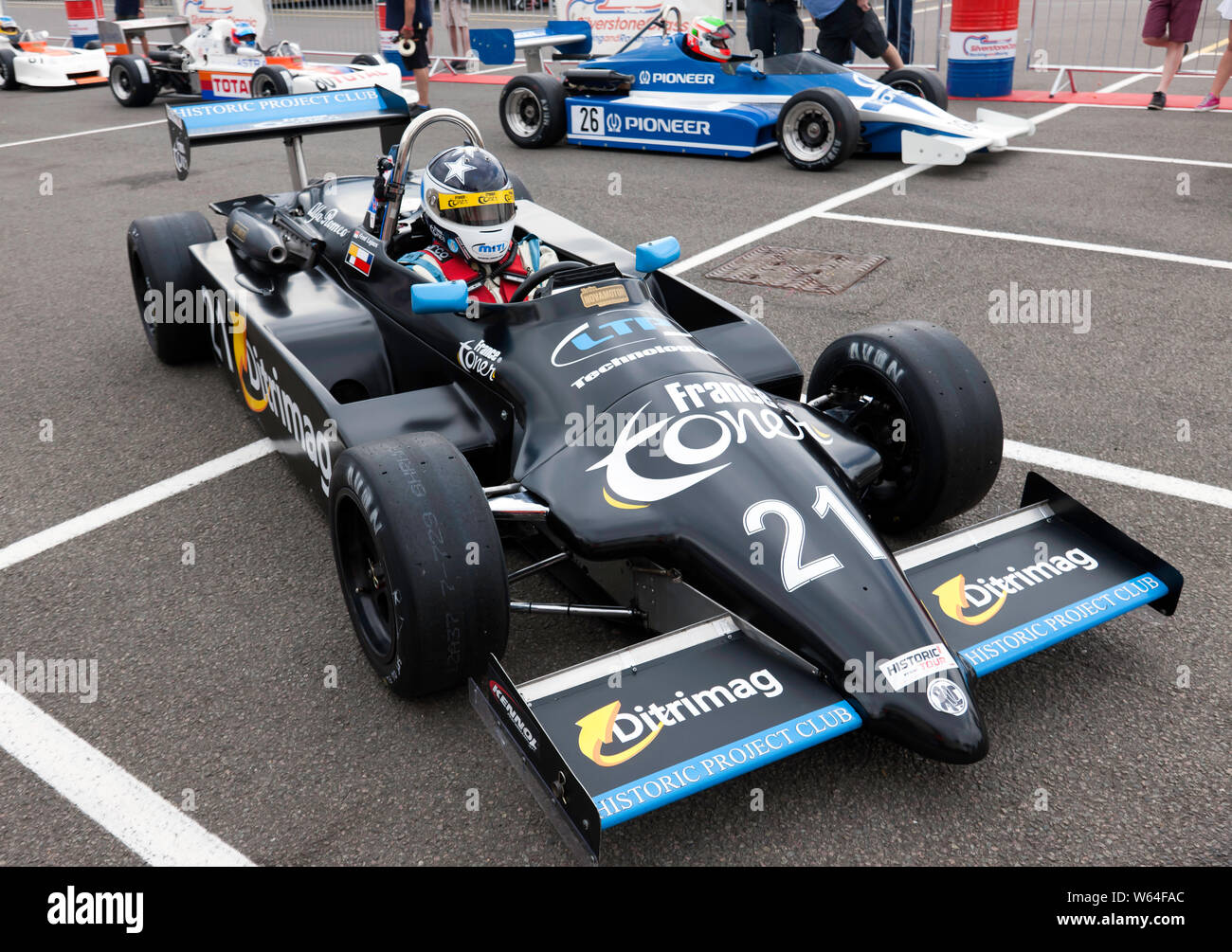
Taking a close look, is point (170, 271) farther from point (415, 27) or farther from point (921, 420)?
point (415, 27)

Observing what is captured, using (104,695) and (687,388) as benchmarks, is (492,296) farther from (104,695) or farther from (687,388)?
(104,695)

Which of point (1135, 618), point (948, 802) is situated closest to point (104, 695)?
point (948, 802)

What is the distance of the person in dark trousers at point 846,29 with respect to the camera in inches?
393

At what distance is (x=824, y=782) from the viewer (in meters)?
2.74

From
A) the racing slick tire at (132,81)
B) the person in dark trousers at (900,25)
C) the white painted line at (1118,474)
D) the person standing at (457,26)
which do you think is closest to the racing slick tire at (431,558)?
the white painted line at (1118,474)

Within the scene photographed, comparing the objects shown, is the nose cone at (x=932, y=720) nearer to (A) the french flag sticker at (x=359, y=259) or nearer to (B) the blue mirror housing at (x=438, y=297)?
(B) the blue mirror housing at (x=438, y=297)

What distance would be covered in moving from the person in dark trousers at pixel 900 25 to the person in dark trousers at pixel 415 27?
5.42 meters

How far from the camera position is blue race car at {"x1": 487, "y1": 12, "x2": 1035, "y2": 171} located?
338 inches

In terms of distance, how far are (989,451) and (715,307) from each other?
4.14ft

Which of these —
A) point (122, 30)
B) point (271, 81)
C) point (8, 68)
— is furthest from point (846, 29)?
point (8, 68)

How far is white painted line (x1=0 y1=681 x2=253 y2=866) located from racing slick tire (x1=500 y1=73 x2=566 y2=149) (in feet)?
26.4

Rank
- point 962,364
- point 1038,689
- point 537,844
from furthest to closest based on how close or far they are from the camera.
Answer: point 962,364, point 1038,689, point 537,844

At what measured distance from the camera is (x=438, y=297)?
344cm

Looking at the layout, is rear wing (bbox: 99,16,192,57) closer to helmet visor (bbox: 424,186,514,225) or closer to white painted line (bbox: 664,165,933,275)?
white painted line (bbox: 664,165,933,275)
